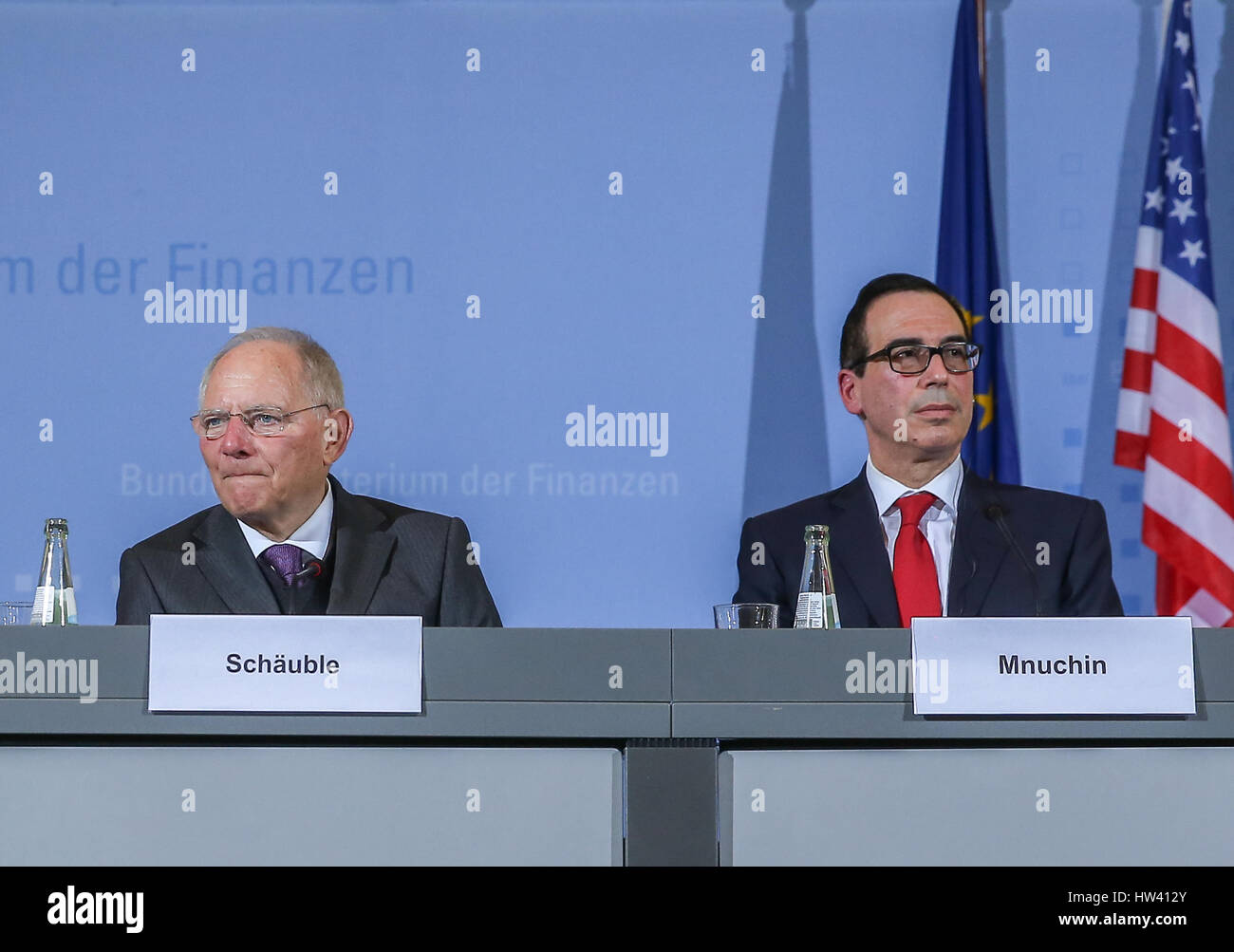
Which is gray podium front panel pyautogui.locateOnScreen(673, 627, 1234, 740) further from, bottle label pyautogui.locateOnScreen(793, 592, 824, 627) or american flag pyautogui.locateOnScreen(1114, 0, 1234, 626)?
american flag pyautogui.locateOnScreen(1114, 0, 1234, 626)

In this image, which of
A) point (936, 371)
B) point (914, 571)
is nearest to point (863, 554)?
point (914, 571)

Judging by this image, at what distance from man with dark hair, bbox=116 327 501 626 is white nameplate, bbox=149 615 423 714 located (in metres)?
0.75

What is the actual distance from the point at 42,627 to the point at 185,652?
16 cm

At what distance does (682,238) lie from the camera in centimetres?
347

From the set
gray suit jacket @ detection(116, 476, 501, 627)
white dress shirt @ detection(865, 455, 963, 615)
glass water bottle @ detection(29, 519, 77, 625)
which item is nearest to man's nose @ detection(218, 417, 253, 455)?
gray suit jacket @ detection(116, 476, 501, 627)

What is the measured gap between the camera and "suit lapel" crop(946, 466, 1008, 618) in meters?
2.48

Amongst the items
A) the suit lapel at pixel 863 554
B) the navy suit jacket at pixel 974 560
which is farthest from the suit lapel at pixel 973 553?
the suit lapel at pixel 863 554

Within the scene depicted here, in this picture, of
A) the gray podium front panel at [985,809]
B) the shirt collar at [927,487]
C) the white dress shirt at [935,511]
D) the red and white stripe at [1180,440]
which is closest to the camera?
the gray podium front panel at [985,809]

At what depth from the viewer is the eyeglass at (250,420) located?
248 cm

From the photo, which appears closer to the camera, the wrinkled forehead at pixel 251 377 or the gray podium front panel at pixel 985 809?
the gray podium front panel at pixel 985 809

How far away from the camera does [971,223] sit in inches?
131

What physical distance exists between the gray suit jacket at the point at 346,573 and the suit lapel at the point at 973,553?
2.89ft

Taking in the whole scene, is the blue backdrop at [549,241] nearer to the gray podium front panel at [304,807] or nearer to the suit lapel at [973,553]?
the suit lapel at [973,553]

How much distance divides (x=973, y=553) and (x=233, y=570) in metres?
1.38
